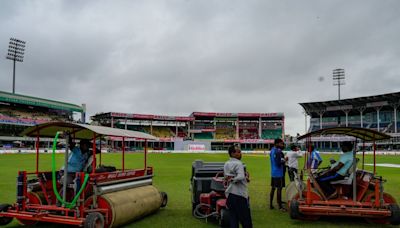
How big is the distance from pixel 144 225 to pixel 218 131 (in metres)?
91.4

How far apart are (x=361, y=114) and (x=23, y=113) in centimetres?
7100

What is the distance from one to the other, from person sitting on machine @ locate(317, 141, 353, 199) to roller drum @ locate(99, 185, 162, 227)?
3889 millimetres

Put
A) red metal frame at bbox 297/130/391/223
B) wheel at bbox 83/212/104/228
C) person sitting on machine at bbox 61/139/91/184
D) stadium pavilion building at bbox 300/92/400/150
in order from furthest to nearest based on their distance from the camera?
stadium pavilion building at bbox 300/92/400/150, person sitting on machine at bbox 61/139/91/184, red metal frame at bbox 297/130/391/223, wheel at bbox 83/212/104/228

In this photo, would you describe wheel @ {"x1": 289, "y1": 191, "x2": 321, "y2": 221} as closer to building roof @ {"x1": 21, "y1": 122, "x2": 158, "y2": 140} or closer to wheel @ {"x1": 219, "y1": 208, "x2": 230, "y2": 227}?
wheel @ {"x1": 219, "y1": 208, "x2": 230, "y2": 227}

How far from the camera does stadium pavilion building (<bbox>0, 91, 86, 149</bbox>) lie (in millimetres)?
63094

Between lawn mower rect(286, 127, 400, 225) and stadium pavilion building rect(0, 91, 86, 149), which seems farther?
stadium pavilion building rect(0, 91, 86, 149)

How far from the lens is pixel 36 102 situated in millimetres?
71250

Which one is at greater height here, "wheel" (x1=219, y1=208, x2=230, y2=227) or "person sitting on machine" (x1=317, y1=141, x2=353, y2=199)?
"person sitting on machine" (x1=317, y1=141, x2=353, y2=199)

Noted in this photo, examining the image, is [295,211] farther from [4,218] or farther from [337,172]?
[4,218]

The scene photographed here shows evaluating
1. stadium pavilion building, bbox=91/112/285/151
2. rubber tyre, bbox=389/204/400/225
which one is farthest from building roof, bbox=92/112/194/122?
rubber tyre, bbox=389/204/400/225

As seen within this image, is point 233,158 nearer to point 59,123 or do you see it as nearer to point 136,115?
point 59,123

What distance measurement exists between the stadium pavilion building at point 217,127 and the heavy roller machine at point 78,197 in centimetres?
8169

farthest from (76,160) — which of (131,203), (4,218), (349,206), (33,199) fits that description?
(349,206)

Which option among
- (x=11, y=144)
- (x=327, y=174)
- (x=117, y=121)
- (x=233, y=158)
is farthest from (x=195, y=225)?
(x=117, y=121)
